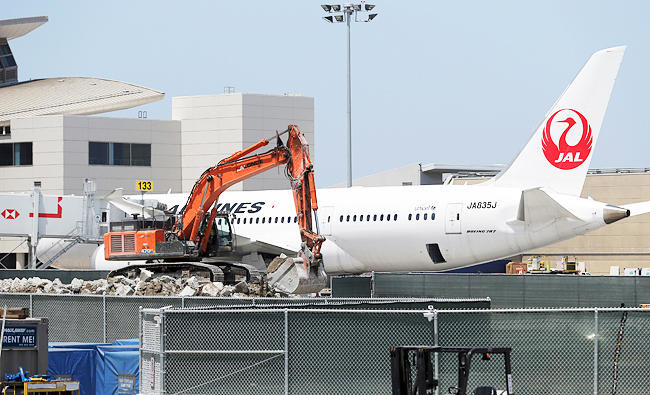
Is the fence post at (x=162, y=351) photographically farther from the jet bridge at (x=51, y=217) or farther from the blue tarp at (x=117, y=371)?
the jet bridge at (x=51, y=217)

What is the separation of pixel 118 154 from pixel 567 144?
36.9 metres

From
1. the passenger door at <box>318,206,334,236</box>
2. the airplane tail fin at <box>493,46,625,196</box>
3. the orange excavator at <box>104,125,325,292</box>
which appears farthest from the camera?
the passenger door at <box>318,206,334,236</box>

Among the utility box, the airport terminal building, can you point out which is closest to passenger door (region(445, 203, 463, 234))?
the utility box

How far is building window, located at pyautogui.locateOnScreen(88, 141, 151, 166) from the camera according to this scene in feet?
209

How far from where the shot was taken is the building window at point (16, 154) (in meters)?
64.1

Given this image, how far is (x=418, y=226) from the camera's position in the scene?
33719 mm

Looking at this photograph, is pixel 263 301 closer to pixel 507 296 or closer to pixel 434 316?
pixel 434 316

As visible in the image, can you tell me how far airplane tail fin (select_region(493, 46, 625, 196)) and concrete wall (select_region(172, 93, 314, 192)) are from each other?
33.1 metres

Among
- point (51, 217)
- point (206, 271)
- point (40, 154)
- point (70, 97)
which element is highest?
point (70, 97)

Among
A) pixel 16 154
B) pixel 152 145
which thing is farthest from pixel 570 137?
pixel 16 154

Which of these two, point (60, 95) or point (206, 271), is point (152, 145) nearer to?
point (60, 95)

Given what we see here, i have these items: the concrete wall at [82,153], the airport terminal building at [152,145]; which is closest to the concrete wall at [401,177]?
the airport terminal building at [152,145]

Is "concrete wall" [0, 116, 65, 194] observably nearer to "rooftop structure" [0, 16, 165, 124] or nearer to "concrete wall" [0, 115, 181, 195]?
"concrete wall" [0, 115, 181, 195]

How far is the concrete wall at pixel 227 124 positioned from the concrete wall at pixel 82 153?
96 cm
